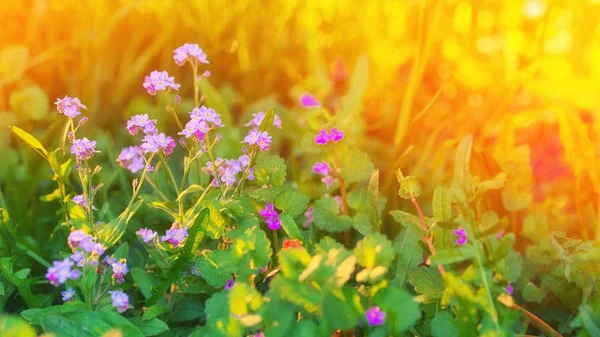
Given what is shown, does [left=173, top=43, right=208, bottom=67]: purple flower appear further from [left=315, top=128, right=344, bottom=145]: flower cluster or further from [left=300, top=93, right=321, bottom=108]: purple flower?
[left=300, top=93, right=321, bottom=108]: purple flower

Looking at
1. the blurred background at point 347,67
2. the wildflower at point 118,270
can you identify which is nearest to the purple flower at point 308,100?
the blurred background at point 347,67

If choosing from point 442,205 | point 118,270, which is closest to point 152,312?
point 118,270

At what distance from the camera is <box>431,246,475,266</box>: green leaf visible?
106 centimetres

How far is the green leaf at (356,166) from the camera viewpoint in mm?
1501

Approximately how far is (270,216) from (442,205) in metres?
0.32

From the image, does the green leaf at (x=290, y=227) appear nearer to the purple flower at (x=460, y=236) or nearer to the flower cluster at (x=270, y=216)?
the flower cluster at (x=270, y=216)

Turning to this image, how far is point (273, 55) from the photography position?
7.57ft

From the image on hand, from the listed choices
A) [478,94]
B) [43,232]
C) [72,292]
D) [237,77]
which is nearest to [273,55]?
[237,77]

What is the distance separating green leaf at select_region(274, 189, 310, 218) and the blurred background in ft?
1.28

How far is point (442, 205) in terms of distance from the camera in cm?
125

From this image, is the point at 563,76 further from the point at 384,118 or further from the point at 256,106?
the point at 256,106

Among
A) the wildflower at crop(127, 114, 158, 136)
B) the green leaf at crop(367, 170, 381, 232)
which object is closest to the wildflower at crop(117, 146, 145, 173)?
the wildflower at crop(127, 114, 158, 136)

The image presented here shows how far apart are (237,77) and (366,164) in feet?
3.11

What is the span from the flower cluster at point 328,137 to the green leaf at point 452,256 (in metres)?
0.50
